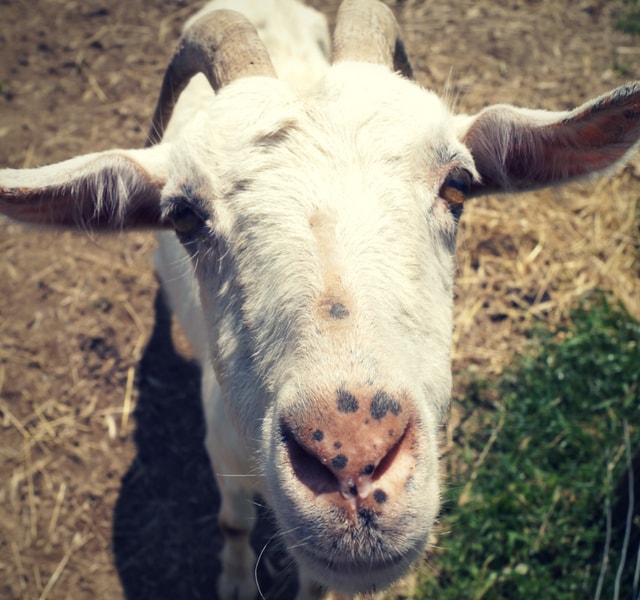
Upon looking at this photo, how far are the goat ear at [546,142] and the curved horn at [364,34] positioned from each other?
2.01 feet

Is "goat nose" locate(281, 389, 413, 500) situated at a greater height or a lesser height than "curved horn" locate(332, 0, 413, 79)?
lesser

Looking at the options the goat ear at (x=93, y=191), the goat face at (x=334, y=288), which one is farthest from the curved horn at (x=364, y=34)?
the goat ear at (x=93, y=191)

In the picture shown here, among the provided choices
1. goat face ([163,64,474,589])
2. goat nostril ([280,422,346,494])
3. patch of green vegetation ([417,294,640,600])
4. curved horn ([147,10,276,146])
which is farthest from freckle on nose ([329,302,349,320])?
patch of green vegetation ([417,294,640,600])

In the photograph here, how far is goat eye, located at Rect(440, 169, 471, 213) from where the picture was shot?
2.59 metres

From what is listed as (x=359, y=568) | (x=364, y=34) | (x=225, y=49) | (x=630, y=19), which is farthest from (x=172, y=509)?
(x=630, y=19)

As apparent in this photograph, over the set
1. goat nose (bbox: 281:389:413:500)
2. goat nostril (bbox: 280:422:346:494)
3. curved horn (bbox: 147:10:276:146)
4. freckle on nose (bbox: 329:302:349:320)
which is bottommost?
goat nostril (bbox: 280:422:346:494)

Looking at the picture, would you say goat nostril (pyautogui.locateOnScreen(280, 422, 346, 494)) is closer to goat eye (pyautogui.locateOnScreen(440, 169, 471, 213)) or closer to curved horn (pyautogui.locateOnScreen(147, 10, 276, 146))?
goat eye (pyautogui.locateOnScreen(440, 169, 471, 213))

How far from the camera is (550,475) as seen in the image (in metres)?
4.37

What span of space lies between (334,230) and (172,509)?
331cm

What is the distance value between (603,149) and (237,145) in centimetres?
170

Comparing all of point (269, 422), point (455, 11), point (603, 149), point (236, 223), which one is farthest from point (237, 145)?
point (455, 11)

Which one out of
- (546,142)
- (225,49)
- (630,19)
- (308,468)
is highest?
(630,19)

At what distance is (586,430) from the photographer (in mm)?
4531

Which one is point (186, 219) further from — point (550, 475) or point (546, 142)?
point (550, 475)
